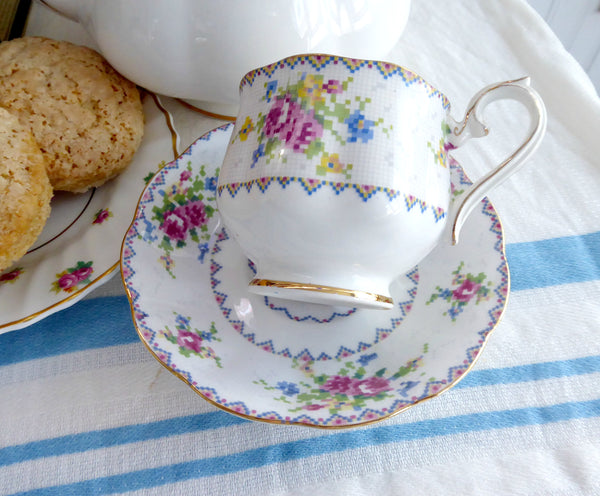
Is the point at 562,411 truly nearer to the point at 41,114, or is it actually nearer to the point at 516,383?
the point at 516,383

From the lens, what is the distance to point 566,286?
1.75 feet

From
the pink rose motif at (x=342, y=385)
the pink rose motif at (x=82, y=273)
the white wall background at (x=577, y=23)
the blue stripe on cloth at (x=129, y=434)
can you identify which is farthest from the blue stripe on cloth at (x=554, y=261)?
the white wall background at (x=577, y=23)

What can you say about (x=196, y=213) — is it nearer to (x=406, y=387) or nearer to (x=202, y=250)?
(x=202, y=250)

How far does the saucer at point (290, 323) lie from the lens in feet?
1.32

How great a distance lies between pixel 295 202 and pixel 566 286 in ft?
1.09

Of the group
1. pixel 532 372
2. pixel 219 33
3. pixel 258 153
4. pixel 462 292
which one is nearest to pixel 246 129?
pixel 258 153

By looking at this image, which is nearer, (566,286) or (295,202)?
(295,202)

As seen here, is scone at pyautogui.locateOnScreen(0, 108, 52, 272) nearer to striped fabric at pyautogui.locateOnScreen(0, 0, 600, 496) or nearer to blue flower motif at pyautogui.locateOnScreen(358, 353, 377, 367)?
striped fabric at pyautogui.locateOnScreen(0, 0, 600, 496)

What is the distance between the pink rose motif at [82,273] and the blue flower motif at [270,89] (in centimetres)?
24

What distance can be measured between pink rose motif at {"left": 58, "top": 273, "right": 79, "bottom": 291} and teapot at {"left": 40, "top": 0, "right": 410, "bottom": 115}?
24cm

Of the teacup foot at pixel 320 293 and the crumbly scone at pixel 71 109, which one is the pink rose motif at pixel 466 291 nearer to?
the teacup foot at pixel 320 293

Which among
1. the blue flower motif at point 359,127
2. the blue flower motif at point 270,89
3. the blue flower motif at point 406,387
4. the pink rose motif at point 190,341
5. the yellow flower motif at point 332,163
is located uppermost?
the blue flower motif at point 359,127

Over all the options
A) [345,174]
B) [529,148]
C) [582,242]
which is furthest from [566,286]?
[345,174]

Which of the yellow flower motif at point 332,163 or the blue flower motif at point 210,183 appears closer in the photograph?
the yellow flower motif at point 332,163
